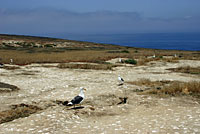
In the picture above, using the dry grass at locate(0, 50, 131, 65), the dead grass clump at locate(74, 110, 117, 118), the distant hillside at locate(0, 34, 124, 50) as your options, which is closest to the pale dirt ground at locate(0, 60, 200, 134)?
the dead grass clump at locate(74, 110, 117, 118)

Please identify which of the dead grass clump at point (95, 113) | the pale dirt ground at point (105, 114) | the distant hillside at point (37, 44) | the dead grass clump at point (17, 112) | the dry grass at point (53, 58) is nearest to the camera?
the pale dirt ground at point (105, 114)

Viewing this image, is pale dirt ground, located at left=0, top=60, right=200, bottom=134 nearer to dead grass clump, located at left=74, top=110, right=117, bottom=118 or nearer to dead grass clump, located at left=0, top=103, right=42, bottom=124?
dead grass clump, located at left=74, top=110, right=117, bottom=118

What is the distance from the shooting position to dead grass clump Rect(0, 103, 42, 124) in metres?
11.8

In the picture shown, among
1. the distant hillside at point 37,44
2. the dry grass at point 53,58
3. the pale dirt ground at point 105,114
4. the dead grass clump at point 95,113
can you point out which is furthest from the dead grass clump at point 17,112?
the distant hillside at point 37,44

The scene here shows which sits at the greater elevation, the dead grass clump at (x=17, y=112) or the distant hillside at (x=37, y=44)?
the distant hillside at (x=37, y=44)

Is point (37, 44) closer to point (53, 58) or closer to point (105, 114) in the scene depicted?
point (53, 58)

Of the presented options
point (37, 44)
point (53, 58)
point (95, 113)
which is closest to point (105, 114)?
point (95, 113)

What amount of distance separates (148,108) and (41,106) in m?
6.31

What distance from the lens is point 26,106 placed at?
13969 millimetres

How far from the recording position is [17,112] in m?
12.5

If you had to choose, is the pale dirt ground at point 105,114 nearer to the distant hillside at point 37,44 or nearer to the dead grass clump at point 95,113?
the dead grass clump at point 95,113

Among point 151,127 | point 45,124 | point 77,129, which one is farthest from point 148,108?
point 45,124

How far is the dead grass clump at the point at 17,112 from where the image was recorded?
11.8 m

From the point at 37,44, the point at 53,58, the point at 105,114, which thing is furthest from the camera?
the point at 37,44
